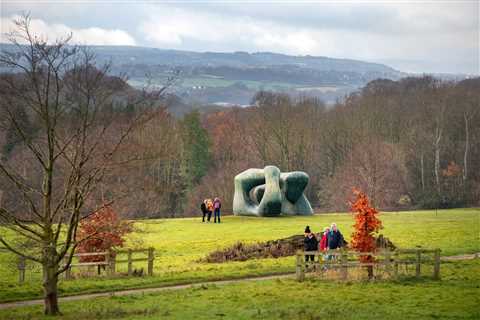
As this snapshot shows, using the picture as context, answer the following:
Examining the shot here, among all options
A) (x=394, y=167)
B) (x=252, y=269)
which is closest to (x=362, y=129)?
(x=394, y=167)

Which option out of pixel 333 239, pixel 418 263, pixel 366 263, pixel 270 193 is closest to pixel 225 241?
pixel 333 239

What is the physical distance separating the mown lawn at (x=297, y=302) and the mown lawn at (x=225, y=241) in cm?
326

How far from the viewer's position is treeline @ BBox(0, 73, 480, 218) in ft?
281

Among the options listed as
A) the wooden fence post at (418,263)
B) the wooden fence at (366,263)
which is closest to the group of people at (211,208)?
the wooden fence at (366,263)

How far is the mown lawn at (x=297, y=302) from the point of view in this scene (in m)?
25.5

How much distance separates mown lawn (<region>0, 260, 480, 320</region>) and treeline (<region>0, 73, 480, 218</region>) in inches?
1851

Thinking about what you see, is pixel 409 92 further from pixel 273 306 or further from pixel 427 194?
pixel 273 306

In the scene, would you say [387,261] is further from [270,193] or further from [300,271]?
[270,193]

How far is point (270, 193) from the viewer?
6191 centimetres

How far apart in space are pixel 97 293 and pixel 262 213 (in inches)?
1263

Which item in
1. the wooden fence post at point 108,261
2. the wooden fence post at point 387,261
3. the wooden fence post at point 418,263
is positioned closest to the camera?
the wooden fence post at point 387,261

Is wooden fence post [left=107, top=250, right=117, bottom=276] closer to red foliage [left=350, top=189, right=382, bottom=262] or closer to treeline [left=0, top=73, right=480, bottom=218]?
red foliage [left=350, top=189, right=382, bottom=262]

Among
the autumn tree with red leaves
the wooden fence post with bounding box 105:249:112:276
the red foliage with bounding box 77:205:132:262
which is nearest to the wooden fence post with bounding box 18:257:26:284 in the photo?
the red foliage with bounding box 77:205:132:262

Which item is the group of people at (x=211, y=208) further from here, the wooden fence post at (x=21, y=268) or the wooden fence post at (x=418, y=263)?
the wooden fence post at (x=418, y=263)
